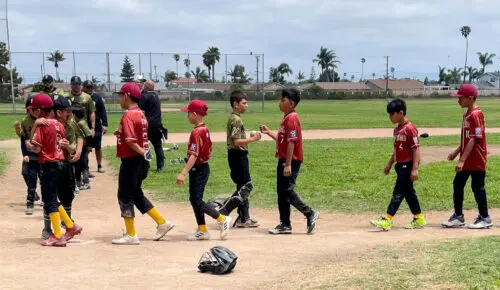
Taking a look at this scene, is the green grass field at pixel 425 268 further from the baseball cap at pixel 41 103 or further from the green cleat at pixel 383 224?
the baseball cap at pixel 41 103

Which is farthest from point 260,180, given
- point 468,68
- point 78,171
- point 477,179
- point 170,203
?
point 468,68

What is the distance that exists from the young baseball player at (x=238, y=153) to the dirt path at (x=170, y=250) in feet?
1.26

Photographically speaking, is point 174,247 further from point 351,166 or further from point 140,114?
point 351,166

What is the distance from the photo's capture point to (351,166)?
557 inches

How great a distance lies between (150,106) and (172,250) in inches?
263

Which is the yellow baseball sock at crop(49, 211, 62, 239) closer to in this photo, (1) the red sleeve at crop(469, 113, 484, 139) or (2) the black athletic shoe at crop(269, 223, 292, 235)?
(2) the black athletic shoe at crop(269, 223, 292, 235)

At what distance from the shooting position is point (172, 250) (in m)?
7.04

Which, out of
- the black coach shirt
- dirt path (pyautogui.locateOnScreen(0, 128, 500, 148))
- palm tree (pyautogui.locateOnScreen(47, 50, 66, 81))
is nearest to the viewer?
the black coach shirt

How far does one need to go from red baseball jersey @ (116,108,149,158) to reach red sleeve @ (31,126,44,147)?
897 mm

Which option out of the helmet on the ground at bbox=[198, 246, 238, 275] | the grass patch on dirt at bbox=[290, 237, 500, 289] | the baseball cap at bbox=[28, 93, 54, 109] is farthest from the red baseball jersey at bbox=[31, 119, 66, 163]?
the grass patch on dirt at bbox=[290, 237, 500, 289]

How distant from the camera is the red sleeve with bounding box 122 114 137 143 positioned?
695 cm

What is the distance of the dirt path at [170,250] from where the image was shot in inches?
226

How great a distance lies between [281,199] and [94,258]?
2.49m

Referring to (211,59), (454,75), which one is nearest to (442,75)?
(454,75)
